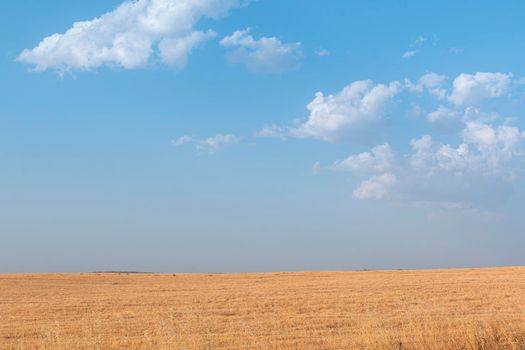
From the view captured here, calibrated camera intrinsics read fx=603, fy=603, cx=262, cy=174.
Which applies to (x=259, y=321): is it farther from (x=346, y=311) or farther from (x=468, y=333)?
(x=468, y=333)

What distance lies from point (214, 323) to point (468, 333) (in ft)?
30.5

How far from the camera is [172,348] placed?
12078 millimetres

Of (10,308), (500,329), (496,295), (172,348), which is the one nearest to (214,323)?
(172,348)

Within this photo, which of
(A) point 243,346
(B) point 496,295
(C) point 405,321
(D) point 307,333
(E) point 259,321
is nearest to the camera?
(A) point 243,346

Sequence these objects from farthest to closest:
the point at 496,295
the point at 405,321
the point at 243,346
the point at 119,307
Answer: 1. the point at 496,295
2. the point at 119,307
3. the point at 405,321
4. the point at 243,346

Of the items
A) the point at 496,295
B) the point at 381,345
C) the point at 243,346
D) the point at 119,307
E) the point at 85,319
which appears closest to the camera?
the point at 381,345

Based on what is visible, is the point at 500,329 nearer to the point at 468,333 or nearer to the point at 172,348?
the point at 468,333

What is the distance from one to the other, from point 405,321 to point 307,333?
12.5ft

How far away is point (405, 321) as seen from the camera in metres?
18.7

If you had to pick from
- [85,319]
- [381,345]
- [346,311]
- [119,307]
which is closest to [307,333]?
[381,345]

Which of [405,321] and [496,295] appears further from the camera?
[496,295]

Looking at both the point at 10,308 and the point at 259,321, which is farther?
the point at 10,308

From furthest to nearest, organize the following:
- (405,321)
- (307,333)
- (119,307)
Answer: (119,307)
(405,321)
(307,333)

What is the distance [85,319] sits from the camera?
21703 mm
